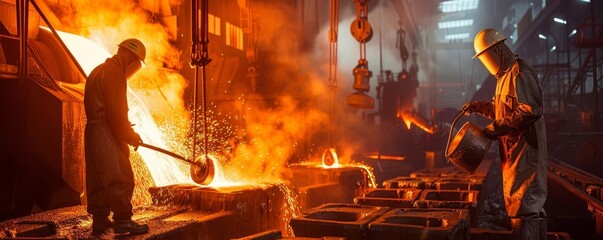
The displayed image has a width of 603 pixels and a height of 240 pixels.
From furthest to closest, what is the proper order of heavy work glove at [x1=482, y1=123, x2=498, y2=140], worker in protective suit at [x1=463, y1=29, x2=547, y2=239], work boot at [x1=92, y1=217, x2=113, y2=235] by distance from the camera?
1. work boot at [x1=92, y1=217, x2=113, y2=235]
2. heavy work glove at [x1=482, y1=123, x2=498, y2=140]
3. worker in protective suit at [x1=463, y1=29, x2=547, y2=239]

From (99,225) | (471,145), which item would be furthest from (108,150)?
(471,145)

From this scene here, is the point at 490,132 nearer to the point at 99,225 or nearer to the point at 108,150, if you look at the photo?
the point at 108,150

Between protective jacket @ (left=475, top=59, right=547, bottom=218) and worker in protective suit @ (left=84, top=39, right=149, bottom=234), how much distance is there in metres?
2.70

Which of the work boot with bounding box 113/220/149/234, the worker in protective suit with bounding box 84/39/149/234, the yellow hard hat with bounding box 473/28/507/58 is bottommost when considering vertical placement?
the work boot with bounding box 113/220/149/234

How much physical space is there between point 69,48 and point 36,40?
0.44 m

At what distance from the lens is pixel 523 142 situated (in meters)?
3.33

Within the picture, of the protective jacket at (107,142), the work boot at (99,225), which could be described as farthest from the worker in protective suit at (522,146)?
the work boot at (99,225)

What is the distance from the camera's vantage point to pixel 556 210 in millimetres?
7883

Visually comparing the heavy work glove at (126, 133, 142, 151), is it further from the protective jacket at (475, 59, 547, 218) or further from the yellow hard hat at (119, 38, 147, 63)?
the protective jacket at (475, 59, 547, 218)

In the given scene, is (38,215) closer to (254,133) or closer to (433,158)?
(254,133)

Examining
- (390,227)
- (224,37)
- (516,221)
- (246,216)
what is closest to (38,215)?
(246,216)

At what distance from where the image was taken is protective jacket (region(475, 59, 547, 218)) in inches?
127

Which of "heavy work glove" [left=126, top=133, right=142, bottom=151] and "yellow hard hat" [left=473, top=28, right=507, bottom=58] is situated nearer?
"yellow hard hat" [left=473, top=28, right=507, bottom=58]

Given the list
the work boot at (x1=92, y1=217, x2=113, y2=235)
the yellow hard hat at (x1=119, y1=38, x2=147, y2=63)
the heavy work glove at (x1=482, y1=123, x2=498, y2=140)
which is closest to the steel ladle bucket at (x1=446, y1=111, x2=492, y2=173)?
the heavy work glove at (x1=482, y1=123, x2=498, y2=140)
